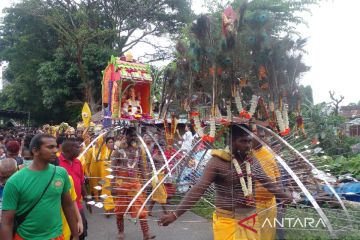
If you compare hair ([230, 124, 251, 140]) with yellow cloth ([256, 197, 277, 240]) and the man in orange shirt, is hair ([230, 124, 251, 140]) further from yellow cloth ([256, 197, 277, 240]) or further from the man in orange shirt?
yellow cloth ([256, 197, 277, 240])

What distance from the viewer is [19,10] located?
2102 cm

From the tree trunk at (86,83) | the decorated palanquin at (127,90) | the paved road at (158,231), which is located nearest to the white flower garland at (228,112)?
the paved road at (158,231)

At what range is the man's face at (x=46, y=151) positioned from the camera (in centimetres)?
314

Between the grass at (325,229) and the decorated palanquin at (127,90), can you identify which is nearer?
the grass at (325,229)

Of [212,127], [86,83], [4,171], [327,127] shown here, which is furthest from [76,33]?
[212,127]

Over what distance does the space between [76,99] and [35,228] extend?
18.0 m

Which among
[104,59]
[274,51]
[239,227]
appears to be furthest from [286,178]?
[104,59]

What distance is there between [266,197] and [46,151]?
186 cm

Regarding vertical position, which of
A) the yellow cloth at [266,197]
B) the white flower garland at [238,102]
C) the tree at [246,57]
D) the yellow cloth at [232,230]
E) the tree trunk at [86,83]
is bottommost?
the yellow cloth at [232,230]

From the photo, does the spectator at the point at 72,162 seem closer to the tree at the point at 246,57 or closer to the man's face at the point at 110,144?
the man's face at the point at 110,144

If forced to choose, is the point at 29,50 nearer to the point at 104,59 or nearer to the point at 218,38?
the point at 104,59

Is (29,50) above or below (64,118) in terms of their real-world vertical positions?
above

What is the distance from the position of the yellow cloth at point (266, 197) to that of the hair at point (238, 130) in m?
0.24

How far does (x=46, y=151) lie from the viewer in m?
3.15
